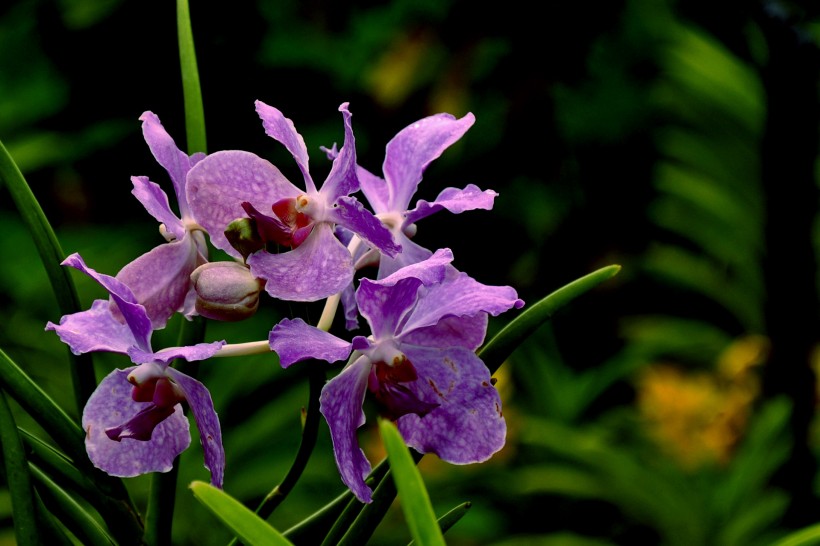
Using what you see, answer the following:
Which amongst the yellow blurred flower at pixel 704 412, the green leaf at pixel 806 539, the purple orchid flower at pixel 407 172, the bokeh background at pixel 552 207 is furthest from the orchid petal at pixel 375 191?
the yellow blurred flower at pixel 704 412

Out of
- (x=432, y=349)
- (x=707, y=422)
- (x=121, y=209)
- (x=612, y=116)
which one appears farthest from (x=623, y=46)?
(x=432, y=349)

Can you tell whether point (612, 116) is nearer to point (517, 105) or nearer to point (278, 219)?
point (517, 105)

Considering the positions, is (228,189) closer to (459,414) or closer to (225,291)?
(225,291)

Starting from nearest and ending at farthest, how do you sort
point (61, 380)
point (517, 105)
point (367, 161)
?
point (61, 380), point (517, 105), point (367, 161)

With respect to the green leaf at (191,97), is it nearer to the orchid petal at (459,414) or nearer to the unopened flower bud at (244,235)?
the unopened flower bud at (244,235)

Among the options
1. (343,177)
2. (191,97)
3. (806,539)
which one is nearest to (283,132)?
(343,177)

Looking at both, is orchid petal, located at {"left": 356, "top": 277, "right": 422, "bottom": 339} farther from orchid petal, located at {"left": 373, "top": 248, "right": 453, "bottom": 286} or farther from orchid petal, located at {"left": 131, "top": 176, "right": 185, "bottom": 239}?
orchid petal, located at {"left": 131, "top": 176, "right": 185, "bottom": 239}
